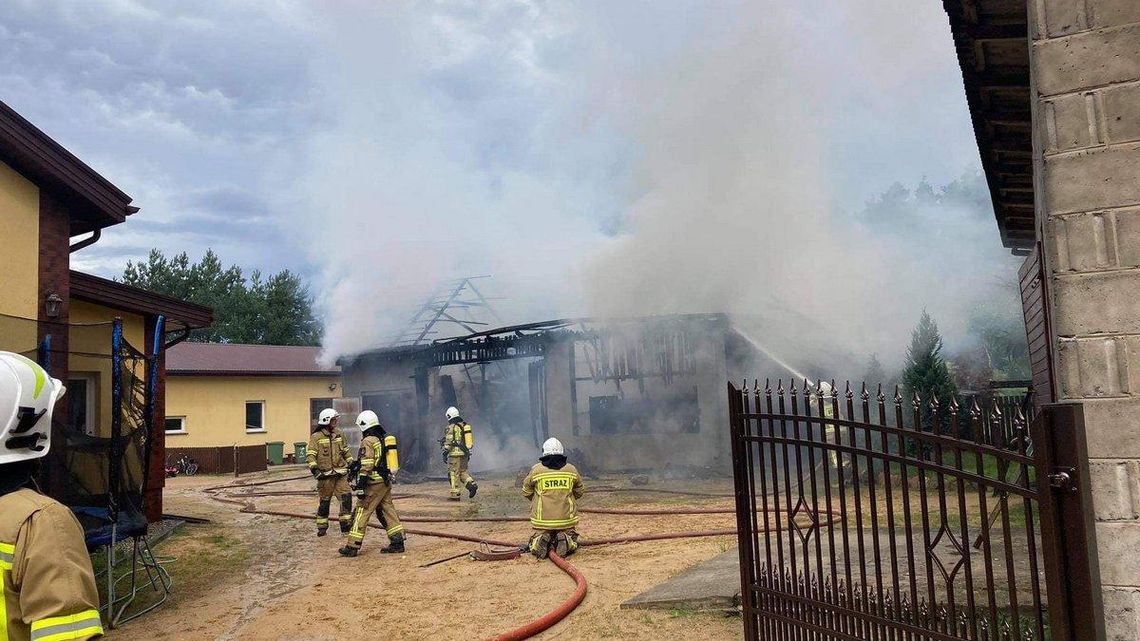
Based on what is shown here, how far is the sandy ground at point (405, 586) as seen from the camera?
6.17m

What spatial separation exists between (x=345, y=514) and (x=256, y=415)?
18.6m

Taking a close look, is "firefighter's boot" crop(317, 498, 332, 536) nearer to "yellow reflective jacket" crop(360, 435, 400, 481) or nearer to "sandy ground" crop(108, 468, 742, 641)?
"sandy ground" crop(108, 468, 742, 641)

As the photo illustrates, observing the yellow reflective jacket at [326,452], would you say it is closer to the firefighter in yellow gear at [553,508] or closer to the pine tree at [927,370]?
the firefighter in yellow gear at [553,508]

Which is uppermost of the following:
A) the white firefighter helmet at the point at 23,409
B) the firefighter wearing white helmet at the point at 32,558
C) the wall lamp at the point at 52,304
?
the wall lamp at the point at 52,304

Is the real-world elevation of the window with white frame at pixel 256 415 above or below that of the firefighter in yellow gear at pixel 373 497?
above

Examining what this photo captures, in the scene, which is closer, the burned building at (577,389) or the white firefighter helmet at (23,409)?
the white firefighter helmet at (23,409)

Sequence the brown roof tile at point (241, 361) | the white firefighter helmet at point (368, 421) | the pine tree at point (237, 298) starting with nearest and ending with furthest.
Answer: the white firefighter helmet at point (368, 421), the brown roof tile at point (241, 361), the pine tree at point (237, 298)

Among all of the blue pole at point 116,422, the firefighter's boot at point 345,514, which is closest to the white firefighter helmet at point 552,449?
the firefighter's boot at point 345,514

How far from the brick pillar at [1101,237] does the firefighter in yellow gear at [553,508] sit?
630 centimetres

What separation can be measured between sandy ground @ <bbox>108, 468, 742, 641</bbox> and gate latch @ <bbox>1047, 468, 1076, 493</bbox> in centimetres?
325

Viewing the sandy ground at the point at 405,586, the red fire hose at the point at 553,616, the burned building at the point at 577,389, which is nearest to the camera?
the red fire hose at the point at 553,616

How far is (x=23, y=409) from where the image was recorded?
231 cm

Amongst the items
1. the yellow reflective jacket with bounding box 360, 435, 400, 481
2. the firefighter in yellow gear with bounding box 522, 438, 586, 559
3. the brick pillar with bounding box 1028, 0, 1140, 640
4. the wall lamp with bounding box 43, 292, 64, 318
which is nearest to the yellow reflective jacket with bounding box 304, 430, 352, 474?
the yellow reflective jacket with bounding box 360, 435, 400, 481

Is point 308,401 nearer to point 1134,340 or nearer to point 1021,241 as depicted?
point 1021,241
